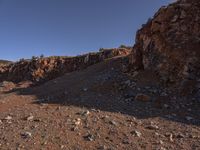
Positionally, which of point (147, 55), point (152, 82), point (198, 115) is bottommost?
point (198, 115)

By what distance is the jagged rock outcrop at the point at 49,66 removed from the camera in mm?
22594

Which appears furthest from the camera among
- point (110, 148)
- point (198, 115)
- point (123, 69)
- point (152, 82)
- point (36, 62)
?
point (36, 62)

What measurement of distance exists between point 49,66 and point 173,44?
46.8 feet

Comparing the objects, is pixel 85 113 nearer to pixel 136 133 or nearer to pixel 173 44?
pixel 136 133

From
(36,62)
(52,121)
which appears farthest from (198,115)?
(36,62)

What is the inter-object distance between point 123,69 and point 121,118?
5.62 meters

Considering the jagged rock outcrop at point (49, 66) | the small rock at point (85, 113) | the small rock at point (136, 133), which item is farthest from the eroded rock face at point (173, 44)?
the jagged rock outcrop at point (49, 66)

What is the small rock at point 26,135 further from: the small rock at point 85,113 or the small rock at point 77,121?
the small rock at point 85,113

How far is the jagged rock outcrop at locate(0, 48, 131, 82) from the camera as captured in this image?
22594mm

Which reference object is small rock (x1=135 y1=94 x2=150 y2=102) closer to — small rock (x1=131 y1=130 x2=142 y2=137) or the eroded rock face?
the eroded rock face

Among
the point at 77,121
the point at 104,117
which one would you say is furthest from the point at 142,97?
the point at 77,121

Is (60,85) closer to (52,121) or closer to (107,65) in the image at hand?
(107,65)

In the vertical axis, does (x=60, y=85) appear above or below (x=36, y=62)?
below

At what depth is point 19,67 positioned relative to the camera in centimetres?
2695
